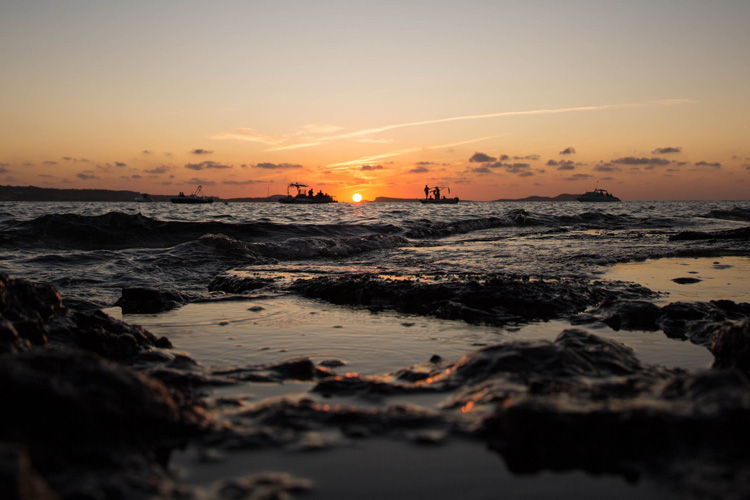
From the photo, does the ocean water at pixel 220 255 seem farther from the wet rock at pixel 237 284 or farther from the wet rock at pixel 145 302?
the wet rock at pixel 145 302

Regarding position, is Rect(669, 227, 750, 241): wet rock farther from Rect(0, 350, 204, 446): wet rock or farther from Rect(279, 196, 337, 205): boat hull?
Rect(279, 196, 337, 205): boat hull

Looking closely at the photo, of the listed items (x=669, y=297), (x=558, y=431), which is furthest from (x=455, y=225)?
(x=558, y=431)

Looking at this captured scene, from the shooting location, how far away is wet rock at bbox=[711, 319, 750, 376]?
3092 mm

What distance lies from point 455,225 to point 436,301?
18.6m

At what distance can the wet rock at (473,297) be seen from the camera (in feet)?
17.1

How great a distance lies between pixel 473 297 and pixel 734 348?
2625 mm

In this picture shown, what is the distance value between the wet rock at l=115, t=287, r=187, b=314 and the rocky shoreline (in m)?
1.94

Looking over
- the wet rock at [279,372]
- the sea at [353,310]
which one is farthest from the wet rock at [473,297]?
the wet rock at [279,372]

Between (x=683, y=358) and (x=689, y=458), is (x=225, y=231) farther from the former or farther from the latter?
(x=689, y=458)

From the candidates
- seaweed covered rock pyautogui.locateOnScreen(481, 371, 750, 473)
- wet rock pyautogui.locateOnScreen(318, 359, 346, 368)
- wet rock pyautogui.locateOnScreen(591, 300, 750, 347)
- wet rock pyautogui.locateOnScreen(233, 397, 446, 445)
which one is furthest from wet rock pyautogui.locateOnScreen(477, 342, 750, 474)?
wet rock pyautogui.locateOnScreen(591, 300, 750, 347)

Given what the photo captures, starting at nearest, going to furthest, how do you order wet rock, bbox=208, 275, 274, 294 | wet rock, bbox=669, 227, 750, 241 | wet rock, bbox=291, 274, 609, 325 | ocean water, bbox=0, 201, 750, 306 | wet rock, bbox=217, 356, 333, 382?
wet rock, bbox=217, 356, 333, 382 → wet rock, bbox=291, 274, 609, 325 → wet rock, bbox=208, 275, 274, 294 → ocean water, bbox=0, 201, 750, 306 → wet rock, bbox=669, 227, 750, 241

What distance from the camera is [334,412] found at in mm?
2455

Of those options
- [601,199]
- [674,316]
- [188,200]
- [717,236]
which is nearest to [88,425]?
[674,316]

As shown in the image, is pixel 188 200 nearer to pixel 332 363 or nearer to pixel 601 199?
pixel 601 199
